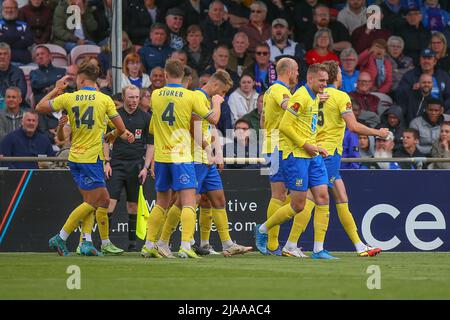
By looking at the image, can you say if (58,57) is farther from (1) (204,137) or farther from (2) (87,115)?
(1) (204,137)

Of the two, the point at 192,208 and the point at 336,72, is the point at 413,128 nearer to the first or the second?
the point at 336,72

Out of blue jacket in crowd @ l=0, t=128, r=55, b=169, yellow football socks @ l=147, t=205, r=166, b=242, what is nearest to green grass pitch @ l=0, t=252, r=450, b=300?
yellow football socks @ l=147, t=205, r=166, b=242

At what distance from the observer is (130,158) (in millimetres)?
16547

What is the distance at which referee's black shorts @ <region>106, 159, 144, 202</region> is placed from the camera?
16.4 meters

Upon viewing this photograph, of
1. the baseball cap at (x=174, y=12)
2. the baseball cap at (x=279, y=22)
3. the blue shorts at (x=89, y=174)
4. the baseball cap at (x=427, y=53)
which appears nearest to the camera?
the blue shorts at (x=89, y=174)

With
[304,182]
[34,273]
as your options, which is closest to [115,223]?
[304,182]

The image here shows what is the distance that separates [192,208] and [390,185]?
173 inches

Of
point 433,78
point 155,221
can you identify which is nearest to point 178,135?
point 155,221

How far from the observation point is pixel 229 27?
69.0 ft

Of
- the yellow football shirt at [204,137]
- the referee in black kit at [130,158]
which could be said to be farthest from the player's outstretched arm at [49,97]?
the yellow football shirt at [204,137]

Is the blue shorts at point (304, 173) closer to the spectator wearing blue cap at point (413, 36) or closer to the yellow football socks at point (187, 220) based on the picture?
the yellow football socks at point (187, 220)

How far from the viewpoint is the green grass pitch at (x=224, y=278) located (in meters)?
9.83

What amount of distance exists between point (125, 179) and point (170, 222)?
215 centimetres

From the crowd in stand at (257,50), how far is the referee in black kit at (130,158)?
185 centimetres
